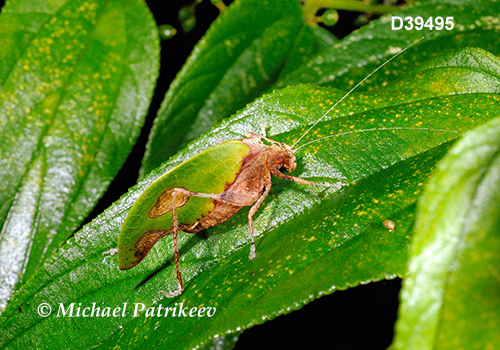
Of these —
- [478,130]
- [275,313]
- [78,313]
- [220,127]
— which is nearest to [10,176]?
[78,313]

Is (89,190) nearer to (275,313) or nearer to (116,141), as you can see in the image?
(116,141)

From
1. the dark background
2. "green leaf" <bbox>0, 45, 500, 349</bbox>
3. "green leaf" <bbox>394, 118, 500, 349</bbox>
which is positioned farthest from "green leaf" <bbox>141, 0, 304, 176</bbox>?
"green leaf" <bbox>394, 118, 500, 349</bbox>

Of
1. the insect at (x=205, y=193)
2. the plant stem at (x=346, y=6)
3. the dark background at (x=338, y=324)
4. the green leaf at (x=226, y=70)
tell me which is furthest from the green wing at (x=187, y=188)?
the plant stem at (x=346, y=6)

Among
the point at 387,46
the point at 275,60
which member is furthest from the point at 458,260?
the point at 275,60

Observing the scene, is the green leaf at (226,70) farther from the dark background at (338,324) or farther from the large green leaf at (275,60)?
the dark background at (338,324)

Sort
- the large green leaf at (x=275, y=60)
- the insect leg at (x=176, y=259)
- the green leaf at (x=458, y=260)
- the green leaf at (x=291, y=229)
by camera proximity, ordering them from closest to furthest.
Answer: the green leaf at (x=458, y=260) → the green leaf at (x=291, y=229) → the insect leg at (x=176, y=259) → the large green leaf at (x=275, y=60)

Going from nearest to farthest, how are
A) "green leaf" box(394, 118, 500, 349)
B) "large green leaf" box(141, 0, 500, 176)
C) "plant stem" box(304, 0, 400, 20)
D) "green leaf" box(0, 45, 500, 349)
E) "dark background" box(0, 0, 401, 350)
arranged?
"green leaf" box(394, 118, 500, 349) < "green leaf" box(0, 45, 500, 349) < "dark background" box(0, 0, 401, 350) < "large green leaf" box(141, 0, 500, 176) < "plant stem" box(304, 0, 400, 20)

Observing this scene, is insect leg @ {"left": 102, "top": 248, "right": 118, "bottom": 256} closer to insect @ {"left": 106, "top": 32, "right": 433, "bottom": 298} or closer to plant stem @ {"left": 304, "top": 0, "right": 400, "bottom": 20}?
insect @ {"left": 106, "top": 32, "right": 433, "bottom": 298}
